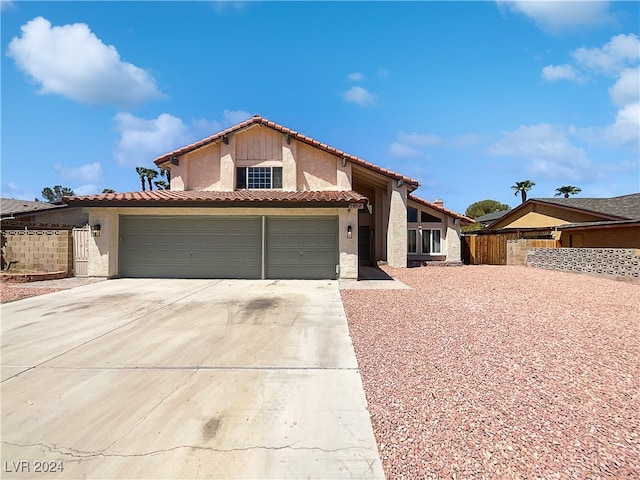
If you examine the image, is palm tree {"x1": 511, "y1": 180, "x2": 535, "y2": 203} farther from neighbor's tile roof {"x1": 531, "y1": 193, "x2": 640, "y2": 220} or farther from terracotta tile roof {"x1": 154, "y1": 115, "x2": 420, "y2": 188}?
terracotta tile roof {"x1": 154, "y1": 115, "x2": 420, "y2": 188}

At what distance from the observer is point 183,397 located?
3.56 m

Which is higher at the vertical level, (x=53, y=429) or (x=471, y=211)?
(x=471, y=211)

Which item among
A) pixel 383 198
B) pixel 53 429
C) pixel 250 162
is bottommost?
pixel 53 429

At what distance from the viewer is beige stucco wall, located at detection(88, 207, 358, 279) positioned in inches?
472

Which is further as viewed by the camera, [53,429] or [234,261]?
[234,261]

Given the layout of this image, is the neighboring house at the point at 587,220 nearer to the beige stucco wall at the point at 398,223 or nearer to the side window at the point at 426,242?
the side window at the point at 426,242

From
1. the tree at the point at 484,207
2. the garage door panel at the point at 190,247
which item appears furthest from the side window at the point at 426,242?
the tree at the point at 484,207

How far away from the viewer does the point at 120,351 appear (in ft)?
16.1

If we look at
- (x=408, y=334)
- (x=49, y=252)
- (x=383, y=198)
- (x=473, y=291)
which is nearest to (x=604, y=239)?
(x=383, y=198)

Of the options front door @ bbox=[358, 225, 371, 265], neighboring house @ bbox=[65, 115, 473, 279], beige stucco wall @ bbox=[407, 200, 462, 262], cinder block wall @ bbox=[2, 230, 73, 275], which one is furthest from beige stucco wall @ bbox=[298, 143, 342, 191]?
cinder block wall @ bbox=[2, 230, 73, 275]

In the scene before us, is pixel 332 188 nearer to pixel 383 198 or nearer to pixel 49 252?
pixel 383 198

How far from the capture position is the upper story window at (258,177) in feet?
50.0

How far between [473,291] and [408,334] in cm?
523

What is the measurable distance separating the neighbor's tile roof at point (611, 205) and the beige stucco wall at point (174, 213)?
18732 mm
